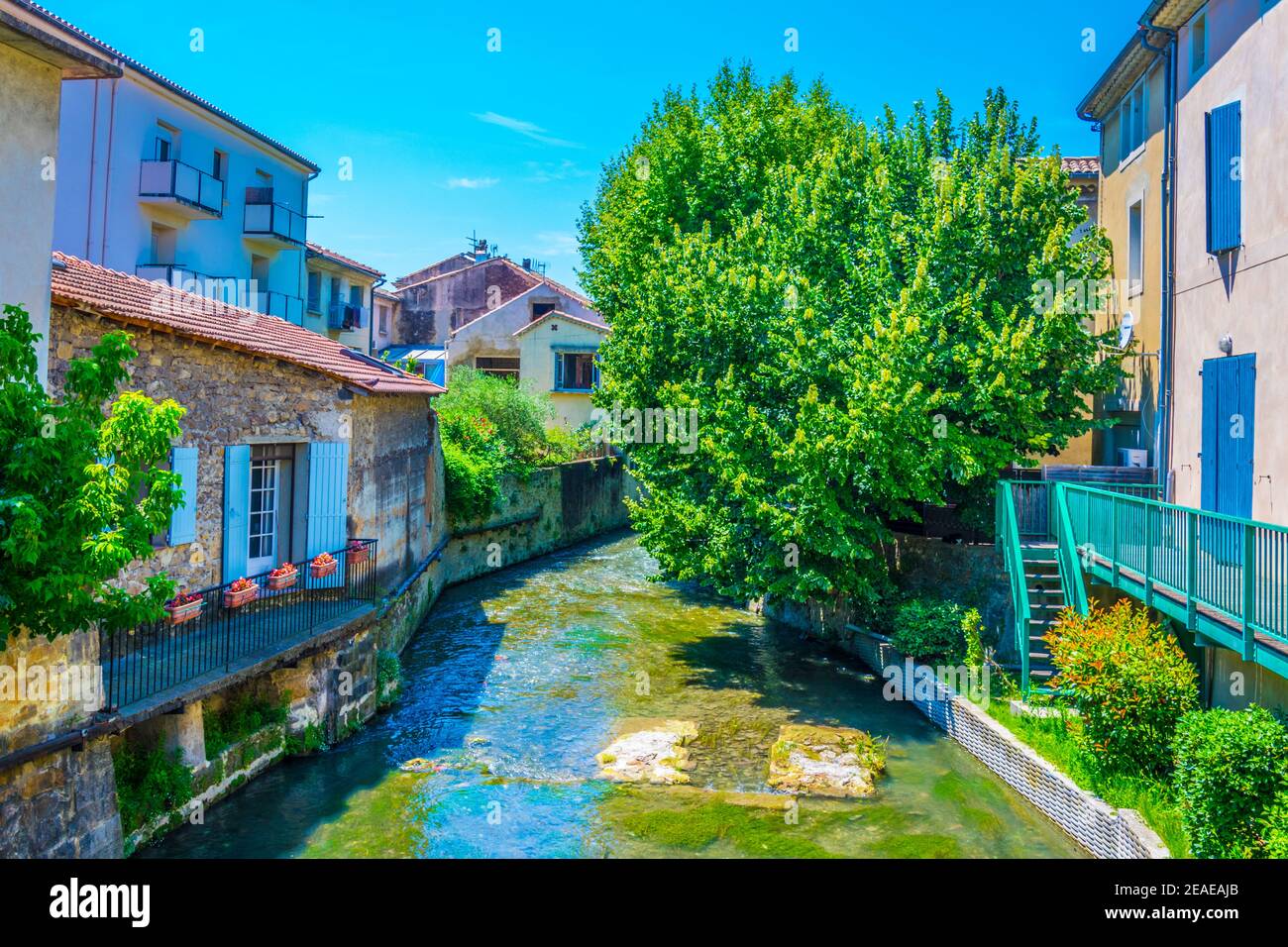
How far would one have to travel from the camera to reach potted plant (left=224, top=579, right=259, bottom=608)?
13.1 meters

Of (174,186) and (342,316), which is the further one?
(342,316)

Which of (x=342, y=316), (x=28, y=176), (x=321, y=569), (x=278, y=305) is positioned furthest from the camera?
(x=342, y=316)

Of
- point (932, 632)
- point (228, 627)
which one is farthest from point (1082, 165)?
point (228, 627)

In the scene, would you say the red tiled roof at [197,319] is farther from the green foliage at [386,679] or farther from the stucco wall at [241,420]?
the green foliage at [386,679]

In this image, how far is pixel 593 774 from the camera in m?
13.1

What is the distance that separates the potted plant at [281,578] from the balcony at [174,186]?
47.1 feet

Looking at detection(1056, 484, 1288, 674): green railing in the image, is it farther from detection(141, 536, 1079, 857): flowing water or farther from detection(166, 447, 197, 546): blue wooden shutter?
detection(166, 447, 197, 546): blue wooden shutter

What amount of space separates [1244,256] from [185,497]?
14451mm

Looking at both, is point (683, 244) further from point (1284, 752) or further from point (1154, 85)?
point (1284, 752)

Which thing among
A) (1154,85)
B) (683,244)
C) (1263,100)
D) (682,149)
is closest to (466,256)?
(682,149)

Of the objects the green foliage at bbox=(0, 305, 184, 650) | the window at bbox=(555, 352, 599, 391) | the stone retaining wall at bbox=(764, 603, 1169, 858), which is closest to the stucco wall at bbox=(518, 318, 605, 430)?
the window at bbox=(555, 352, 599, 391)

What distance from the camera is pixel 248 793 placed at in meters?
11.9

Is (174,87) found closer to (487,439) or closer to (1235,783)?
(487,439)

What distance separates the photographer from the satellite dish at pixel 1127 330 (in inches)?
683
